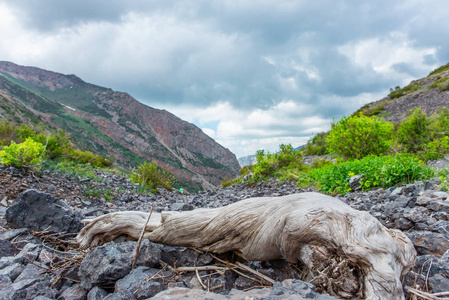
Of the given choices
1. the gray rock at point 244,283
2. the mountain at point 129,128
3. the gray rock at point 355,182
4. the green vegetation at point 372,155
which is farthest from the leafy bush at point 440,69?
the mountain at point 129,128

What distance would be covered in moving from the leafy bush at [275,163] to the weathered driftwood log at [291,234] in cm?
1029

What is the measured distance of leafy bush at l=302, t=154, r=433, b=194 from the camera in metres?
6.33

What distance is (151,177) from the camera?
1195 centimetres

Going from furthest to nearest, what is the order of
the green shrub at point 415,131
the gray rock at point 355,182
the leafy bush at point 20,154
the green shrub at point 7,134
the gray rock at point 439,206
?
the green shrub at point 7,134
the green shrub at point 415,131
the gray rock at point 355,182
the leafy bush at point 20,154
the gray rock at point 439,206

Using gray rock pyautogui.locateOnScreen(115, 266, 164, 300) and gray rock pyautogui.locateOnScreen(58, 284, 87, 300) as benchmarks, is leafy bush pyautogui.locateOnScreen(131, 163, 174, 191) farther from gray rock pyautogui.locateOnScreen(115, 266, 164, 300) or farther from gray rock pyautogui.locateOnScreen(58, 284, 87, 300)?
gray rock pyautogui.locateOnScreen(115, 266, 164, 300)

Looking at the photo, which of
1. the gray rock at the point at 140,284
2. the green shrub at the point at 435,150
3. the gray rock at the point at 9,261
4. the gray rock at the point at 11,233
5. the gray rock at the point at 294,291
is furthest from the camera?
the green shrub at the point at 435,150

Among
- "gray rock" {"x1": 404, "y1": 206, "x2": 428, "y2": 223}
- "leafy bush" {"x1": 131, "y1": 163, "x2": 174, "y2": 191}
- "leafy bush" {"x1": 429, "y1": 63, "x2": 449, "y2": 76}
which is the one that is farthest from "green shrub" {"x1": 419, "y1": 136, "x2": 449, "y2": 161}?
"leafy bush" {"x1": 429, "y1": 63, "x2": 449, "y2": 76}

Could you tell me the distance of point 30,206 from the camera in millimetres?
3721

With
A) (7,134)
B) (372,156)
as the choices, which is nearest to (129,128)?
(7,134)

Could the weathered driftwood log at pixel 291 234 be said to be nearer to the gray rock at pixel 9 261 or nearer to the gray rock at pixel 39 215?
the gray rock at pixel 39 215

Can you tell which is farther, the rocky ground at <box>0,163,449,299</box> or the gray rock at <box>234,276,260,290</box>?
the gray rock at <box>234,276,260,290</box>

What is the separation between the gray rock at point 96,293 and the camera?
2182 millimetres

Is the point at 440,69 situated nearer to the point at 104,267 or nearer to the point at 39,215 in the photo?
the point at 104,267

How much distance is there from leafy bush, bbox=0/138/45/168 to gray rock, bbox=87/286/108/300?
21.9 ft
